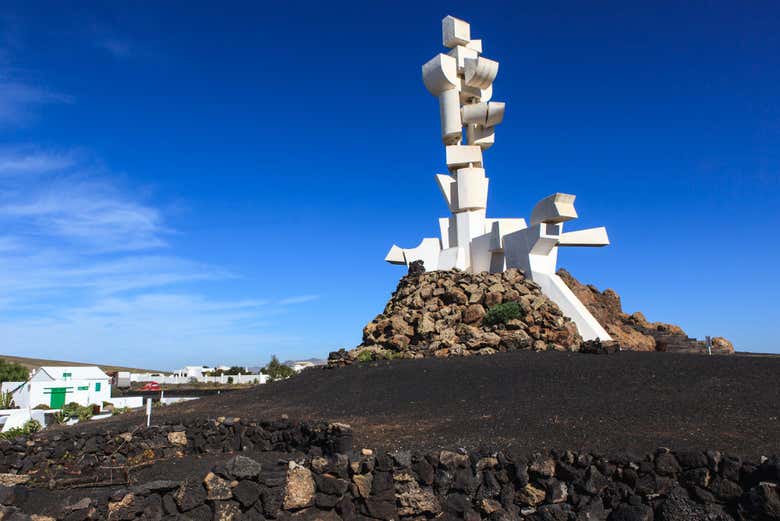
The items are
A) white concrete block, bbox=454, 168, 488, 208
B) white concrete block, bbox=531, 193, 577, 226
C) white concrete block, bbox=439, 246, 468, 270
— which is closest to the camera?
white concrete block, bbox=531, 193, 577, 226

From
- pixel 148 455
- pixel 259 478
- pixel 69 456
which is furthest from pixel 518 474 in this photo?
pixel 69 456

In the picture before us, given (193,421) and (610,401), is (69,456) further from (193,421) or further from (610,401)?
(610,401)

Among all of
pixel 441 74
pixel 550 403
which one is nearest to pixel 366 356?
pixel 550 403

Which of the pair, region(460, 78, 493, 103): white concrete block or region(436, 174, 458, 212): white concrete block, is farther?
region(460, 78, 493, 103): white concrete block

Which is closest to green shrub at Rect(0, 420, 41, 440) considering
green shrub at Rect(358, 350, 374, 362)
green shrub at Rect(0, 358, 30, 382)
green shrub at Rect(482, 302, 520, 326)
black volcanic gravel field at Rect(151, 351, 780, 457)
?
black volcanic gravel field at Rect(151, 351, 780, 457)

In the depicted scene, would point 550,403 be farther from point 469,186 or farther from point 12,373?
point 12,373

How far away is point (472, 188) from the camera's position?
2497 centimetres

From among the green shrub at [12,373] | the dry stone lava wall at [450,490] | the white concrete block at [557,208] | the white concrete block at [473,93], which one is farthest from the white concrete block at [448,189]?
the green shrub at [12,373]

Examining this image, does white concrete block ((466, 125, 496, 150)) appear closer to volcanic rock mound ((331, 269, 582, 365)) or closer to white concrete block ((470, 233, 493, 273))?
white concrete block ((470, 233, 493, 273))

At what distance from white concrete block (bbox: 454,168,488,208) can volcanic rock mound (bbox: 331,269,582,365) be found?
318 cm

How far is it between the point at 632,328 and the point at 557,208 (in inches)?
256

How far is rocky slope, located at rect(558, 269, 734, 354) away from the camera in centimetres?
2075

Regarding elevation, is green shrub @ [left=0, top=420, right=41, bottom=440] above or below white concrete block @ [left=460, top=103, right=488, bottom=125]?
below

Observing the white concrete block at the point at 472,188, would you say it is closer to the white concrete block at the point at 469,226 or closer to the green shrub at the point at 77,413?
the white concrete block at the point at 469,226
